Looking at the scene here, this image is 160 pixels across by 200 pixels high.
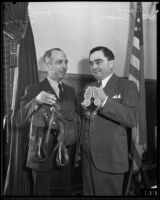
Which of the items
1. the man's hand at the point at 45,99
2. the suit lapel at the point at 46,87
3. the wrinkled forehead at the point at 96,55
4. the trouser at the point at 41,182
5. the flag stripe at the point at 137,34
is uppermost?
the flag stripe at the point at 137,34

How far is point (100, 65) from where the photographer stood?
2045 mm

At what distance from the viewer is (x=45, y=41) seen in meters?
2.04

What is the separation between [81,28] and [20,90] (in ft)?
1.99

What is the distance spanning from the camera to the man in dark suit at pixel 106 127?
1996 mm

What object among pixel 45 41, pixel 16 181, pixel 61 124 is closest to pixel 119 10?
pixel 45 41

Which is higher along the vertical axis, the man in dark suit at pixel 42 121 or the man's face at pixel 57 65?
the man's face at pixel 57 65

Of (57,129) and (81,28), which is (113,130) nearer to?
(57,129)

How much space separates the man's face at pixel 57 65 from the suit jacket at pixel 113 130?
1.06 feet

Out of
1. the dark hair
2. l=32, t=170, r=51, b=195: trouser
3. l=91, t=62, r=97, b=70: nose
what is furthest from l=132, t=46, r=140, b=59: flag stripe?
l=32, t=170, r=51, b=195: trouser

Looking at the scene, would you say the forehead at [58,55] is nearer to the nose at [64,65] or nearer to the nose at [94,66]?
the nose at [64,65]

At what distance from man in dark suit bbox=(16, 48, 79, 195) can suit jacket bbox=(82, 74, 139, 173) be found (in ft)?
0.59

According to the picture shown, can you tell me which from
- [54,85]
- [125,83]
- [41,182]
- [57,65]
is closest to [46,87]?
[54,85]

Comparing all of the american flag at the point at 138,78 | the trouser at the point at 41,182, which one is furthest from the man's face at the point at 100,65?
the trouser at the point at 41,182

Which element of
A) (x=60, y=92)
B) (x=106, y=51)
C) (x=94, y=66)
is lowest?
(x=60, y=92)
